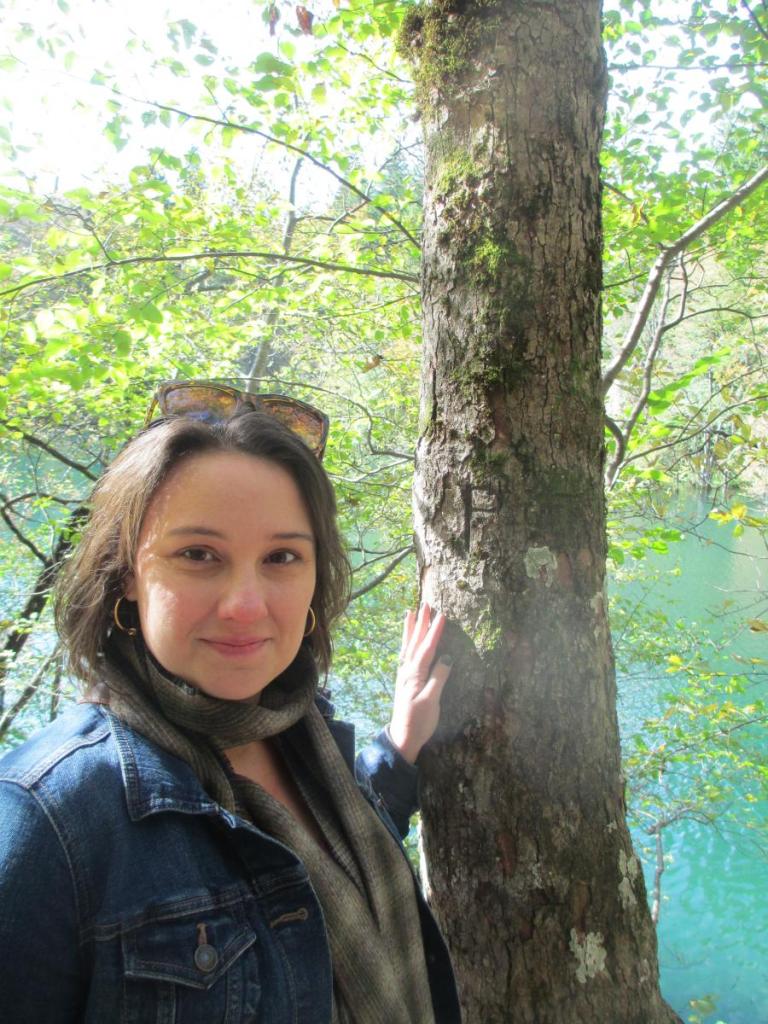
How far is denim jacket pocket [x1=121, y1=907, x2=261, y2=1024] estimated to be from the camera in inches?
32.9

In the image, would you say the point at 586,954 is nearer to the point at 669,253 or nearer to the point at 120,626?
the point at 120,626

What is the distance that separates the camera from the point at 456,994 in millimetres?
1312

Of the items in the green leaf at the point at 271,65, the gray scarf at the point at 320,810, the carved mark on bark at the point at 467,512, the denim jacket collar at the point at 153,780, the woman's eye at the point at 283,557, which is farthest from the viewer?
the green leaf at the point at 271,65

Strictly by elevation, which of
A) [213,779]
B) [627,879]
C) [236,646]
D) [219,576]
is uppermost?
[219,576]

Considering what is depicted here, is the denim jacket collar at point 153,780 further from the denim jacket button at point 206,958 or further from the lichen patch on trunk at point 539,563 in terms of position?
the lichen patch on trunk at point 539,563

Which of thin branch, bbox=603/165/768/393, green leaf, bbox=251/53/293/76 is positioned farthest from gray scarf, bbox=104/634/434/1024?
green leaf, bbox=251/53/293/76

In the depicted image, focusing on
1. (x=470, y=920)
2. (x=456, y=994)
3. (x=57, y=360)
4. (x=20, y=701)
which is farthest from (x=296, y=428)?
(x=20, y=701)

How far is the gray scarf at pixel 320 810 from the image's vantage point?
3.54ft

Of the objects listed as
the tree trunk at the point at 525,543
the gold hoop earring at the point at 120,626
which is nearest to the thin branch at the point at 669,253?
the tree trunk at the point at 525,543

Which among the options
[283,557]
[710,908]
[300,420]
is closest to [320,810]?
[283,557]

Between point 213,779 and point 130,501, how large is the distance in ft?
1.68

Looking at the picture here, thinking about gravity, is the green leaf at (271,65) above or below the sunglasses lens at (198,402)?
above

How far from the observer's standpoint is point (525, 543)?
1.37 meters

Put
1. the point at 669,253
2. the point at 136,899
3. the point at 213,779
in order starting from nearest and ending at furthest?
1. the point at 136,899
2. the point at 213,779
3. the point at 669,253
